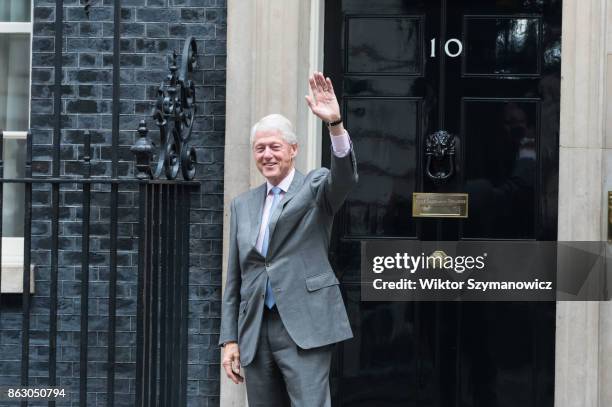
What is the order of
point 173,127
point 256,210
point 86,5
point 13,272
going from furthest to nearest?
point 13,272
point 86,5
point 173,127
point 256,210

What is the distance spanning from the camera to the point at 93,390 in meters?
6.64

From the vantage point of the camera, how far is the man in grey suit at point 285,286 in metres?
4.62

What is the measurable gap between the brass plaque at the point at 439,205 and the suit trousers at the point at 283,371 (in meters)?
2.15

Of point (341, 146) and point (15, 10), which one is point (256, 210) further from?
point (15, 10)

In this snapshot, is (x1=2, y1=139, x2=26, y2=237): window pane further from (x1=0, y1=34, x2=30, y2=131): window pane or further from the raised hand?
the raised hand

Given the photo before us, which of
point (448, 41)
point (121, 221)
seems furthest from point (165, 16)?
point (448, 41)

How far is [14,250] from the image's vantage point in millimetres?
6844

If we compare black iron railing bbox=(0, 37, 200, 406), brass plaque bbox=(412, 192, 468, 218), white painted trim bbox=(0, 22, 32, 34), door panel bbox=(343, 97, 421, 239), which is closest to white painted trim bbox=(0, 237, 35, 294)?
black iron railing bbox=(0, 37, 200, 406)

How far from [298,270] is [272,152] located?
505mm

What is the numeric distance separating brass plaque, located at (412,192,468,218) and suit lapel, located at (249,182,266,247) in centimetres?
203

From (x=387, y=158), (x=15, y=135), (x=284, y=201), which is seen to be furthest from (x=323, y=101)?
(x=15, y=135)

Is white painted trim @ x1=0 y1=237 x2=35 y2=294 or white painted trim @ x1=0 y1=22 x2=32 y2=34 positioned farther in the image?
white painted trim @ x1=0 y1=22 x2=32 y2=34

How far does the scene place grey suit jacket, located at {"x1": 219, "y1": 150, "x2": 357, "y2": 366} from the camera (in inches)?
182

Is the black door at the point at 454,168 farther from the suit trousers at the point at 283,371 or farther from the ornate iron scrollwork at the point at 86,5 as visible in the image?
the suit trousers at the point at 283,371
